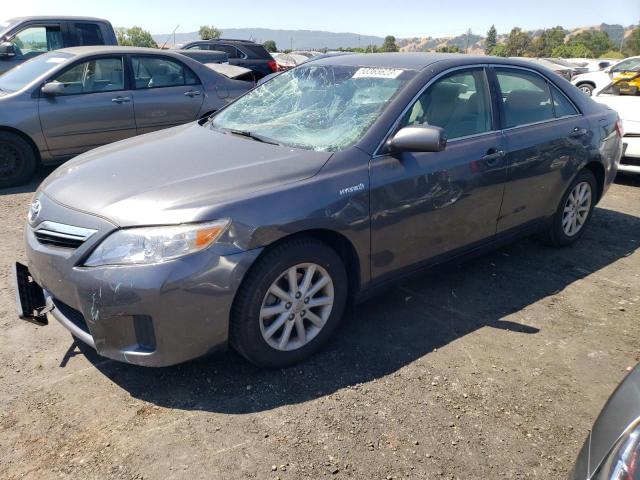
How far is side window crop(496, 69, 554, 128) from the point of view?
398 centimetres

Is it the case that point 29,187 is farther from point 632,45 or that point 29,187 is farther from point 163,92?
point 632,45

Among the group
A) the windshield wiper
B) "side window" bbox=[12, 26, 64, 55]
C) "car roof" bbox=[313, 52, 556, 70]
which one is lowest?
the windshield wiper

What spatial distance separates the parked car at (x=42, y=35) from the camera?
856cm

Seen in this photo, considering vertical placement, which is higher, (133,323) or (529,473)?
(133,323)

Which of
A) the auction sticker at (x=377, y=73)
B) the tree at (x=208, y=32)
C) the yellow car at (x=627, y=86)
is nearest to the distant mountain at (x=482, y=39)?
the tree at (x=208, y=32)

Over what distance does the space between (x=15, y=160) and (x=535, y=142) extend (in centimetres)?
570

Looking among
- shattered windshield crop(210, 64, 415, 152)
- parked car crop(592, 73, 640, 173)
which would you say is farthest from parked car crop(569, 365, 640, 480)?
parked car crop(592, 73, 640, 173)

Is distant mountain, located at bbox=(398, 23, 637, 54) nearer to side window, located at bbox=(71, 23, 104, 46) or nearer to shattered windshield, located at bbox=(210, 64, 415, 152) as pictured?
side window, located at bbox=(71, 23, 104, 46)

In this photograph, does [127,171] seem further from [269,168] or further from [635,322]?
[635,322]

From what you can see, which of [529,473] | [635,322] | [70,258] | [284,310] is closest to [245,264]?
[284,310]

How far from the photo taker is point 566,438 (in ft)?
8.42

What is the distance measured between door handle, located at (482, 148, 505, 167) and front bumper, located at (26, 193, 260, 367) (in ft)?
6.15

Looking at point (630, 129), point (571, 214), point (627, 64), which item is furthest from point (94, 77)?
point (627, 64)

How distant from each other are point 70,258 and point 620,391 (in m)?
2.37
